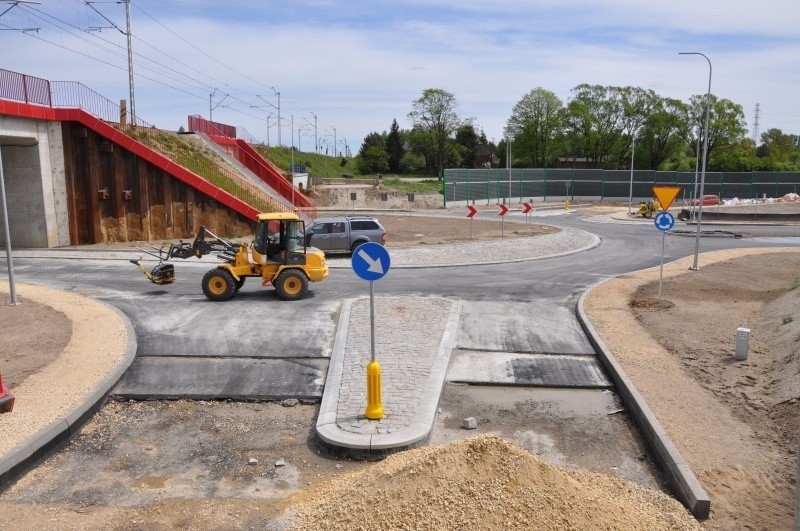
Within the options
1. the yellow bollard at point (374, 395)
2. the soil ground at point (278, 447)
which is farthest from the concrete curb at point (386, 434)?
the yellow bollard at point (374, 395)

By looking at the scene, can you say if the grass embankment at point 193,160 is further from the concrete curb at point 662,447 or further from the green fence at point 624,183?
the green fence at point 624,183

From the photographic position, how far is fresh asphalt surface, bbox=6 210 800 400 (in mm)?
11562

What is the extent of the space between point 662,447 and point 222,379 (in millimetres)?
7084

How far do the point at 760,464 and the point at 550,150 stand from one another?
Answer: 8629cm

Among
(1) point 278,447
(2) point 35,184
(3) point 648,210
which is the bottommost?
(1) point 278,447

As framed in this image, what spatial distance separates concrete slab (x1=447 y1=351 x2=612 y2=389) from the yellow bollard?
8.30 feet

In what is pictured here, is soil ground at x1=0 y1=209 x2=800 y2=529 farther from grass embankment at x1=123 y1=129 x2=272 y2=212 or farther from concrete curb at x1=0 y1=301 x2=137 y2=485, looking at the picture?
grass embankment at x1=123 y1=129 x2=272 y2=212

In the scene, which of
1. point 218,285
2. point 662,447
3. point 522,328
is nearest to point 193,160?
point 218,285

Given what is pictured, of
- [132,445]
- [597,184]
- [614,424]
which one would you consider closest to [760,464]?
[614,424]

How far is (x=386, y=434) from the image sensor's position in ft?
28.5

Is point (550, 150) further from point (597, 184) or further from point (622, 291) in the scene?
point (622, 291)

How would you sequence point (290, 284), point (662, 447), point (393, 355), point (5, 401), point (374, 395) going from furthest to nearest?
point (290, 284), point (393, 355), point (5, 401), point (374, 395), point (662, 447)

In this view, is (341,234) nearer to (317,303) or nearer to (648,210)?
(317,303)

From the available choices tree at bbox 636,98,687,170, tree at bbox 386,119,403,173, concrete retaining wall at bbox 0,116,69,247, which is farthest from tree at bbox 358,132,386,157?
concrete retaining wall at bbox 0,116,69,247
